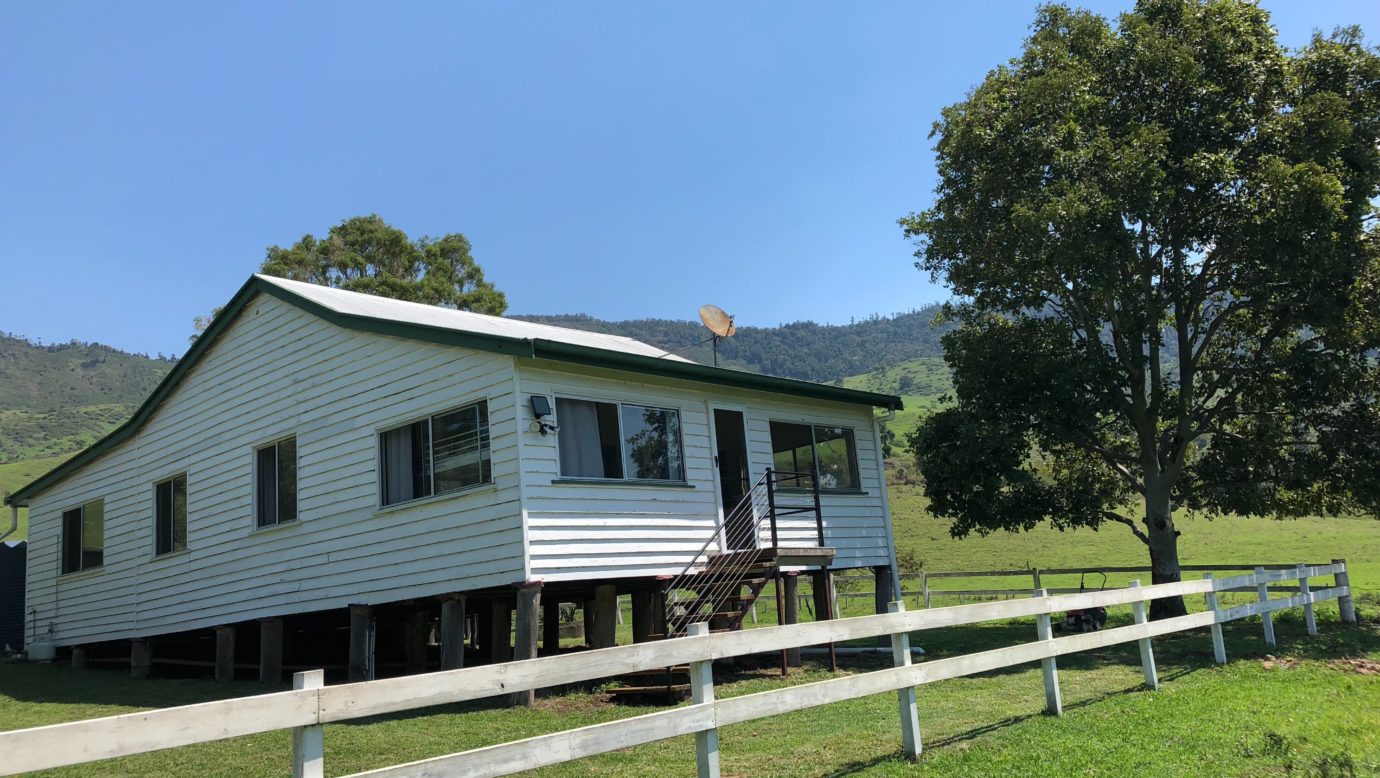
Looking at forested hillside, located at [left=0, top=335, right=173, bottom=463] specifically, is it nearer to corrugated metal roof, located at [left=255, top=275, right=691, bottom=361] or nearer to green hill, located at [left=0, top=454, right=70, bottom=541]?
green hill, located at [left=0, top=454, right=70, bottom=541]

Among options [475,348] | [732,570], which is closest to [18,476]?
[475,348]

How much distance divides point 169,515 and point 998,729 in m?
15.3

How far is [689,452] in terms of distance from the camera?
14312 mm

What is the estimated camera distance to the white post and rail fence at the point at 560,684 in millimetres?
3512

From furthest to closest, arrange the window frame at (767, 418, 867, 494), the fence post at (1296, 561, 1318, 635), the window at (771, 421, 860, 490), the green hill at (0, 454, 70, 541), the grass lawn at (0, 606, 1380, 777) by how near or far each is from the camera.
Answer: the green hill at (0, 454, 70, 541) < the window at (771, 421, 860, 490) < the window frame at (767, 418, 867, 494) < the fence post at (1296, 561, 1318, 635) < the grass lawn at (0, 606, 1380, 777)

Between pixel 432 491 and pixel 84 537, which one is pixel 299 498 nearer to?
pixel 432 491

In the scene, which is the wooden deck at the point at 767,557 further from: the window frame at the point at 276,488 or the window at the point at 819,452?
the window frame at the point at 276,488

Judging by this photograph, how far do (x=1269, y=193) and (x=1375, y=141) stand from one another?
2.47 meters

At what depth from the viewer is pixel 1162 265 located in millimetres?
18781

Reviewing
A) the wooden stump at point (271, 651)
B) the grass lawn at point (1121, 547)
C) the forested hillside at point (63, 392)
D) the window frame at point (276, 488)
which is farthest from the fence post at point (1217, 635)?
the forested hillside at point (63, 392)

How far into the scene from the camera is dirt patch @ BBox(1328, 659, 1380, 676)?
11477mm

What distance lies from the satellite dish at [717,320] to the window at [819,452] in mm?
1732

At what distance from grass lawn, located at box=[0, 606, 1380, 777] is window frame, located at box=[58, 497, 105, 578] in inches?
242

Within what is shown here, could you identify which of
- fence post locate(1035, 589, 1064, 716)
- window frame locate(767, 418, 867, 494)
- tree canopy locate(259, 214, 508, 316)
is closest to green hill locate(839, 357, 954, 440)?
tree canopy locate(259, 214, 508, 316)
